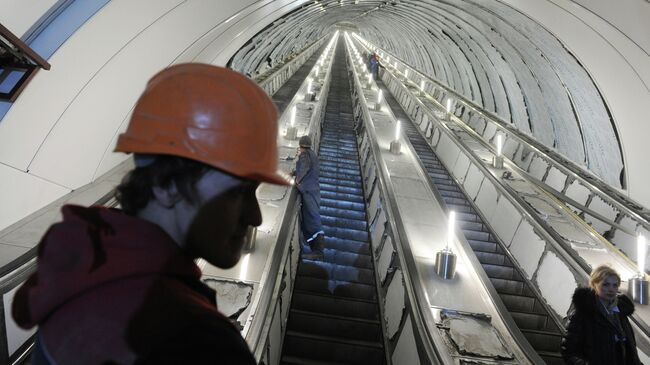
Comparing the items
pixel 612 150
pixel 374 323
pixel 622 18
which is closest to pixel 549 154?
pixel 612 150

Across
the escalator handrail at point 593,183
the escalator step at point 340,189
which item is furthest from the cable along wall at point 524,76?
the escalator step at point 340,189

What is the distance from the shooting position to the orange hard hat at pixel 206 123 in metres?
1.02

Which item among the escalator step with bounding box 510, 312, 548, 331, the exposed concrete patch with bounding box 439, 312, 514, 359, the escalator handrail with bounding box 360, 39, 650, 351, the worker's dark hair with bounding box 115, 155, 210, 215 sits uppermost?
the worker's dark hair with bounding box 115, 155, 210, 215

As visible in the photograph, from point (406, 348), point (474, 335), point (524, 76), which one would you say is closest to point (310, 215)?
point (406, 348)

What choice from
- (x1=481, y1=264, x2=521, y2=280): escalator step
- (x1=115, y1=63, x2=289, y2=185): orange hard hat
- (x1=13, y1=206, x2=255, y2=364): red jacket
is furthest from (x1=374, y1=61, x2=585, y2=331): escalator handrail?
(x1=13, y1=206, x2=255, y2=364): red jacket

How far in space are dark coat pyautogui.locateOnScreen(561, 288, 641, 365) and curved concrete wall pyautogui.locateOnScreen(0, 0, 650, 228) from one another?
17.2ft

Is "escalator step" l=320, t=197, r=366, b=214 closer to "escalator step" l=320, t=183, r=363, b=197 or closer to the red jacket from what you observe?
"escalator step" l=320, t=183, r=363, b=197

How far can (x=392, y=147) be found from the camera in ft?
28.7

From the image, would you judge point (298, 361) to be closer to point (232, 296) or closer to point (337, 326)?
point (337, 326)

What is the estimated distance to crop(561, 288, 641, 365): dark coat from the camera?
342 cm

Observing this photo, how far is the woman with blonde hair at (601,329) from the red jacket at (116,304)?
3490 millimetres

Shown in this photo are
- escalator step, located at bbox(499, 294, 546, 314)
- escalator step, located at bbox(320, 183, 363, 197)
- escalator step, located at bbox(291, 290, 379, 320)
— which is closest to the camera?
escalator step, located at bbox(291, 290, 379, 320)

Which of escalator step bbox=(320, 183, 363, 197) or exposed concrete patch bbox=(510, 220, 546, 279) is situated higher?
exposed concrete patch bbox=(510, 220, 546, 279)

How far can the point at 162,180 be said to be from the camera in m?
1.04
